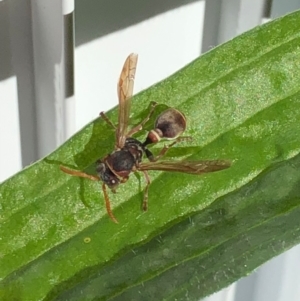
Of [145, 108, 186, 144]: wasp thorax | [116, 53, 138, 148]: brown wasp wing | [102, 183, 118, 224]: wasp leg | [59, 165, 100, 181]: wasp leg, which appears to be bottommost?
[102, 183, 118, 224]: wasp leg

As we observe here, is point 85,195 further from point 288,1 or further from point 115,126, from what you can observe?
point 288,1

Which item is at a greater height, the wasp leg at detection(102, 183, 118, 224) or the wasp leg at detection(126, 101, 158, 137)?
the wasp leg at detection(126, 101, 158, 137)

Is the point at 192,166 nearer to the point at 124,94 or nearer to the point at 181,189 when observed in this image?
the point at 181,189

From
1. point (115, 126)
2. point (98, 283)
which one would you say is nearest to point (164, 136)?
point (115, 126)

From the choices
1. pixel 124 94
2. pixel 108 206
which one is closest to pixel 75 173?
pixel 108 206

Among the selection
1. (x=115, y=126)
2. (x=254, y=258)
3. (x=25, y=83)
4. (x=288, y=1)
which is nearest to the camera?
(x=254, y=258)
